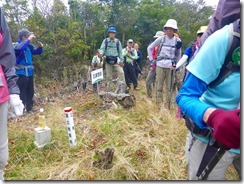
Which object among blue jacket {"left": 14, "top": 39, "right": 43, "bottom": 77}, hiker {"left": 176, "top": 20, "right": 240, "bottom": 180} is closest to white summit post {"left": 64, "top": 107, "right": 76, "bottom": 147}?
hiker {"left": 176, "top": 20, "right": 240, "bottom": 180}

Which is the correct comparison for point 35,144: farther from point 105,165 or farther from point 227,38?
point 227,38

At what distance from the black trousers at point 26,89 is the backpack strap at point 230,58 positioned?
14.4ft

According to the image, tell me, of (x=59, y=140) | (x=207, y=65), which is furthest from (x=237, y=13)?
(x=59, y=140)

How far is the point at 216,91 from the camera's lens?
1153 mm

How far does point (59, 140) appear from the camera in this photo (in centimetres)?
324

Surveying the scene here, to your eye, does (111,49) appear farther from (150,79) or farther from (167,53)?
(167,53)

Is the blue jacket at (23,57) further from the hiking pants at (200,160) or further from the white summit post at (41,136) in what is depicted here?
the hiking pants at (200,160)

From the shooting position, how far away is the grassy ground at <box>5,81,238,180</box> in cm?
259

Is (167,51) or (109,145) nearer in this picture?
(109,145)

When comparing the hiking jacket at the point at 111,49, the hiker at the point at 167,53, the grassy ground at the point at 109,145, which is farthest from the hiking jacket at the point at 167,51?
the hiking jacket at the point at 111,49

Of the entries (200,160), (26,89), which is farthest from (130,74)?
(200,160)

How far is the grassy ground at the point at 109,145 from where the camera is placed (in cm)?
259

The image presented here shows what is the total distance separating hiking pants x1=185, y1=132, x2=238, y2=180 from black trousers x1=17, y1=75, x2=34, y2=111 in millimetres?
4184

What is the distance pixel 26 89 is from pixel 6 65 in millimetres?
3336
